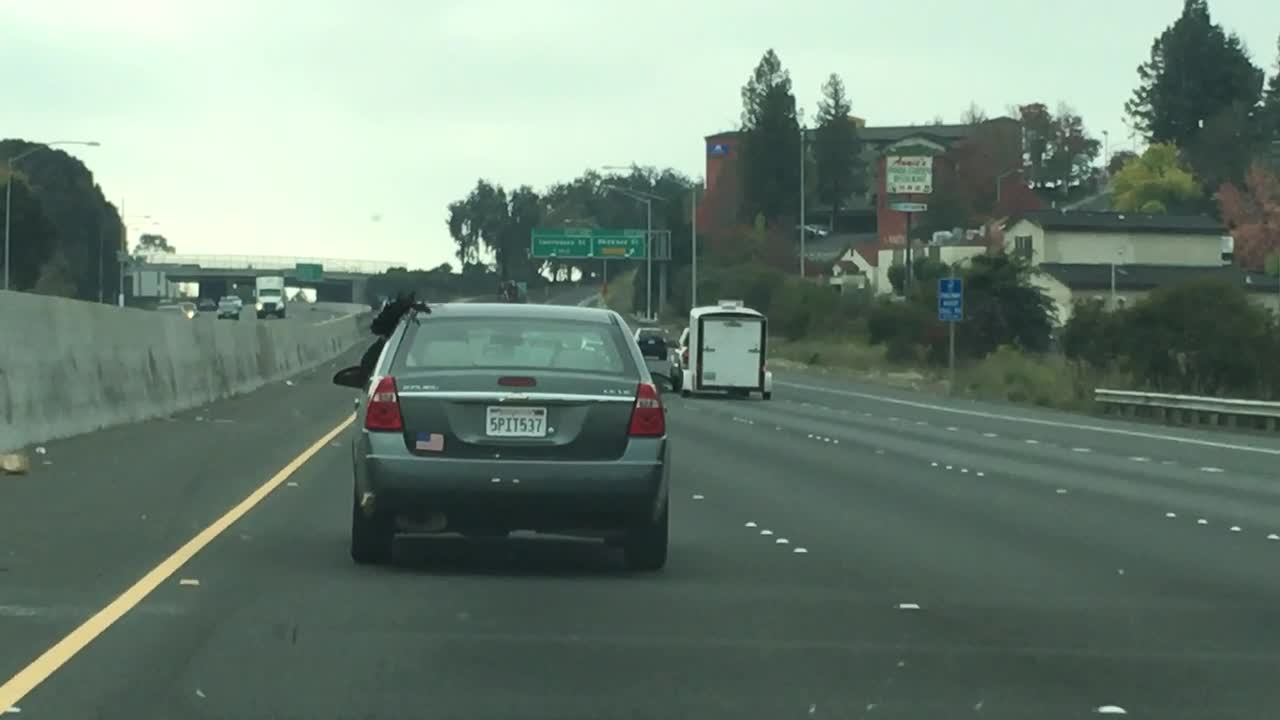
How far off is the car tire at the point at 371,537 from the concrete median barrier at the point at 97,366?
10373 mm

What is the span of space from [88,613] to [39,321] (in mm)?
14978

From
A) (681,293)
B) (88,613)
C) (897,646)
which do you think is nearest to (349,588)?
(88,613)

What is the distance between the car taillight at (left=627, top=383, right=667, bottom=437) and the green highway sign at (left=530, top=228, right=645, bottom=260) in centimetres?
11134

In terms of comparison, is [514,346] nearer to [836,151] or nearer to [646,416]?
[646,416]

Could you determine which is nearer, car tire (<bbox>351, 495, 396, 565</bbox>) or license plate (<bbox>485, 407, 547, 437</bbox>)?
license plate (<bbox>485, 407, 547, 437</bbox>)

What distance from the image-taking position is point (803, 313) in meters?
118

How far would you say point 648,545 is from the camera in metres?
13.2

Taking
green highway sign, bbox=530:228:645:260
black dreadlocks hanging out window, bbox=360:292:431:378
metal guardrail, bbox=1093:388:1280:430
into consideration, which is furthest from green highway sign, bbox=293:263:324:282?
black dreadlocks hanging out window, bbox=360:292:431:378

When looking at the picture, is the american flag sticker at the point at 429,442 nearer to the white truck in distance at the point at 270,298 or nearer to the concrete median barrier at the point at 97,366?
the concrete median barrier at the point at 97,366

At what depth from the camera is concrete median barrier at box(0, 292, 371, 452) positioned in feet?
78.5

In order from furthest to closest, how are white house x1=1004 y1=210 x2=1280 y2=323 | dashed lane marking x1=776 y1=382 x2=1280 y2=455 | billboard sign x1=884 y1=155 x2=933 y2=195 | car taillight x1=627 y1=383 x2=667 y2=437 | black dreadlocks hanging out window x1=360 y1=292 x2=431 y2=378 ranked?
billboard sign x1=884 y1=155 x2=933 y2=195, white house x1=1004 y1=210 x2=1280 y2=323, dashed lane marking x1=776 y1=382 x2=1280 y2=455, black dreadlocks hanging out window x1=360 y1=292 x2=431 y2=378, car taillight x1=627 y1=383 x2=667 y2=437

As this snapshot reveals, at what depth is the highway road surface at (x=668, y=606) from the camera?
893 centimetres

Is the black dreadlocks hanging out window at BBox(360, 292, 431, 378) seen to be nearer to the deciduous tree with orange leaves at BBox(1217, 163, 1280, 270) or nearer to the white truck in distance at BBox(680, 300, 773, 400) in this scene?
the white truck in distance at BBox(680, 300, 773, 400)

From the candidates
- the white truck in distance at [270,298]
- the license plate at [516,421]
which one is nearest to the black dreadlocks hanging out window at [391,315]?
the license plate at [516,421]
